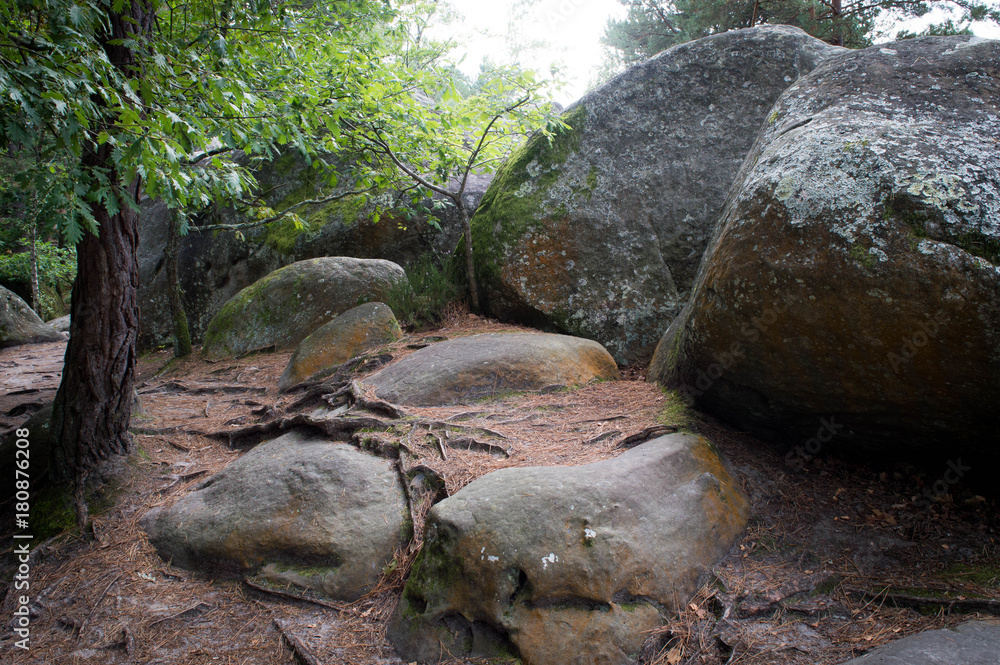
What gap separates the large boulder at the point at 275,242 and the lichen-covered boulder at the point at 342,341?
2522mm

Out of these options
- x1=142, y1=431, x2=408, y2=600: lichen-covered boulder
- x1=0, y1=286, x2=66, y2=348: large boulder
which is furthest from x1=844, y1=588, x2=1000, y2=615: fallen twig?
x1=0, y1=286, x2=66, y2=348: large boulder

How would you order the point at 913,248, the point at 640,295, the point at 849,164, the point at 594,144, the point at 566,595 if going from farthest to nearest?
the point at 594,144, the point at 640,295, the point at 849,164, the point at 913,248, the point at 566,595

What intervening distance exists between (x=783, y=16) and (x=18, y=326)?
1584 centimetres

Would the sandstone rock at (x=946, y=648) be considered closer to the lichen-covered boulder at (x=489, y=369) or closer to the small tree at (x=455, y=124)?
the lichen-covered boulder at (x=489, y=369)

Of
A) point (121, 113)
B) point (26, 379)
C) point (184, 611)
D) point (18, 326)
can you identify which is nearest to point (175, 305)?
point (26, 379)

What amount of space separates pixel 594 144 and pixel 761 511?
4.71m

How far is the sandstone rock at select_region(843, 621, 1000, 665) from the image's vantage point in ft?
6.80

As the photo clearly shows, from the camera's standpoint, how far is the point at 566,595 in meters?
2.56

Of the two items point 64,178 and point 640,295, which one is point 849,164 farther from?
point 64,178

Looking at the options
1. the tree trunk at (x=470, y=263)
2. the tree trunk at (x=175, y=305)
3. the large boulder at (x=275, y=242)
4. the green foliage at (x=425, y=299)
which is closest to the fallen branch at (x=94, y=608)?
the green foliage at (x=425, y=299)

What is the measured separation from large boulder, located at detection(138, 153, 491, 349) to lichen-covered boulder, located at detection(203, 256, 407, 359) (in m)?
1.34

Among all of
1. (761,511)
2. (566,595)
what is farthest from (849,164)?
(566,595)

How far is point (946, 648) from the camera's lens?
2.14 m

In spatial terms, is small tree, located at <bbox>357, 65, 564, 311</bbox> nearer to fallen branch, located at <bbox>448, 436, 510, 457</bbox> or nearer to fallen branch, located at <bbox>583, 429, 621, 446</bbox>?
fallen branch, located at <bbox>448, 436, 510, 457</bbox>
